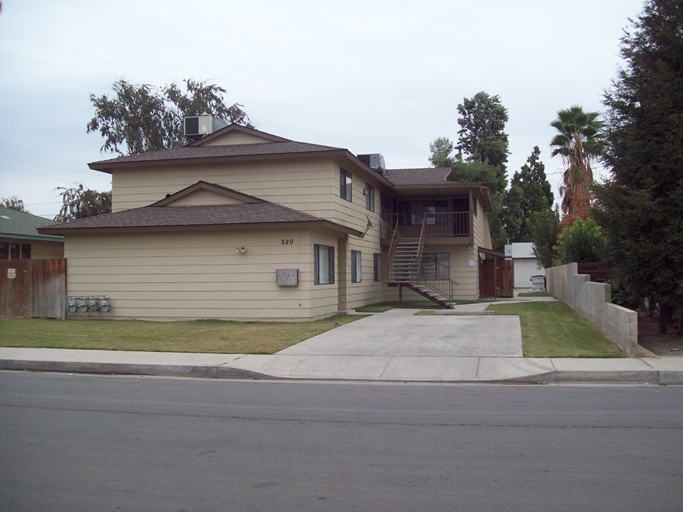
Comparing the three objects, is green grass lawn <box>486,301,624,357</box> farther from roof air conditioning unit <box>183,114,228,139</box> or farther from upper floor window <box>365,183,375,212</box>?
roof air conditioning unit <box>183,114,228,139</box>

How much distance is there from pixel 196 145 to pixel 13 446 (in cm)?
2075

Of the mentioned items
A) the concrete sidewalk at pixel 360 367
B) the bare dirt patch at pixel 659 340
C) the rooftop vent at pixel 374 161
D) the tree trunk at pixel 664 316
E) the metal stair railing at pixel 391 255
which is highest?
the rooftop vent at pixel 374 161

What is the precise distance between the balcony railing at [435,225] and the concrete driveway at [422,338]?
10.5m

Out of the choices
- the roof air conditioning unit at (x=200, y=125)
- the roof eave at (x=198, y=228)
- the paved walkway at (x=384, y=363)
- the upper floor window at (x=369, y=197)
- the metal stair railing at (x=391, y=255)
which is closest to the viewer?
the paved walkway at (x=384, y=363)

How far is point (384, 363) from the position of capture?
42.1ft

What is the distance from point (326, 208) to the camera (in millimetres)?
22781

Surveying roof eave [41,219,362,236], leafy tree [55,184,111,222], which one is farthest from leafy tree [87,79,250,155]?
roof eave [41,219,362,236]

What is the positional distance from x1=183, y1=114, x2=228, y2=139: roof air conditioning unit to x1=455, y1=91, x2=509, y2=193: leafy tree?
122 ft

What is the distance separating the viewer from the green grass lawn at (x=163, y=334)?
1502cm

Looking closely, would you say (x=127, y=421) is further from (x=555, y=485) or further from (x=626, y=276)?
(x=626, y=276)

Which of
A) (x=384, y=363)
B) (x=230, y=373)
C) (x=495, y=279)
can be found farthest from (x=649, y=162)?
(x=495, y=279)

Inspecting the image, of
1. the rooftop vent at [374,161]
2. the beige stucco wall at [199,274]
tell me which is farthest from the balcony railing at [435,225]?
the beige stucco wall at [199,274]

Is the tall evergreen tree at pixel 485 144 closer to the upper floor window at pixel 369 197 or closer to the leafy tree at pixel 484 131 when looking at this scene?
the leafy tree at pixel 484 131

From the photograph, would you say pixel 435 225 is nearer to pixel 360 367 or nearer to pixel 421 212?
pixel 421 212
